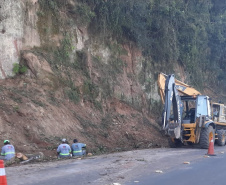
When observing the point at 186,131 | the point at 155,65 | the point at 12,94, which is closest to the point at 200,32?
the point at 155,65

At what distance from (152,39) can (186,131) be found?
30.6ft

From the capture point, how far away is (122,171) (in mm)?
11227

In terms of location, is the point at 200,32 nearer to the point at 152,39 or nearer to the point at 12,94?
the point at 152,39

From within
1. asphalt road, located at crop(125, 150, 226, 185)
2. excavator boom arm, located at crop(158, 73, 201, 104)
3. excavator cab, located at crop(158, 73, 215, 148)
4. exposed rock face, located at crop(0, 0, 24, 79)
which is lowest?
asphalt road, located at crop(125, 150, 226, 185)

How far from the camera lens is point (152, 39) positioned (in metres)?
25.9

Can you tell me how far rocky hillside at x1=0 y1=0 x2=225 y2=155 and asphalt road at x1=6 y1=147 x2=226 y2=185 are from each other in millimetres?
2723

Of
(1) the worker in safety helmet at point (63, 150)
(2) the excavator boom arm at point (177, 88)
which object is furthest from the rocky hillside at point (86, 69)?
(2) the excavator boom arm at point (177, 88)

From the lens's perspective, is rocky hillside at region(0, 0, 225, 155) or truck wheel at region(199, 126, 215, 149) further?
truck wheel at region(199, 126, 215, 149)

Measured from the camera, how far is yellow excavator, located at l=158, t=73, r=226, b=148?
1795 centimetres

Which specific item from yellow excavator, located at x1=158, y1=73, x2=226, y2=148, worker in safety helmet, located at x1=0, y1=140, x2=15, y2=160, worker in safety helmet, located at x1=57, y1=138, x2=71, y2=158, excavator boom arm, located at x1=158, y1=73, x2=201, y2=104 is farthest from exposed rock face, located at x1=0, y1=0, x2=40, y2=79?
yellow excavator, located at x1=158, y1=73, x2=226, y2=148

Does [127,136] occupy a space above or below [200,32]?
below

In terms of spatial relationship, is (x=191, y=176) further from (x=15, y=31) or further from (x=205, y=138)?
(x=15, y=31)

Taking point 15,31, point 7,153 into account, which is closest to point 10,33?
point 15,31

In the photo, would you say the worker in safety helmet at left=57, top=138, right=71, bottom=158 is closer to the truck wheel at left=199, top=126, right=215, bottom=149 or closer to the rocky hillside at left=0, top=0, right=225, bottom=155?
the rocky hillside at left=0, top=0, right=225, bottom=155
